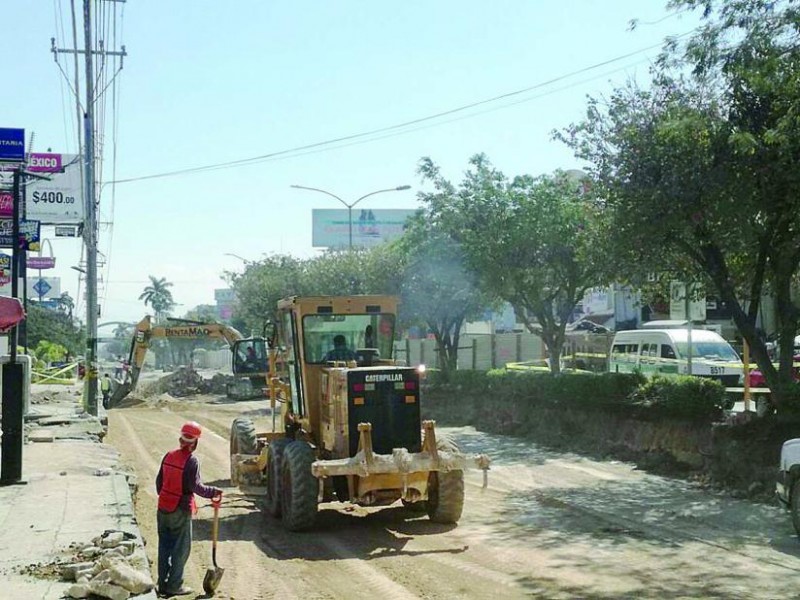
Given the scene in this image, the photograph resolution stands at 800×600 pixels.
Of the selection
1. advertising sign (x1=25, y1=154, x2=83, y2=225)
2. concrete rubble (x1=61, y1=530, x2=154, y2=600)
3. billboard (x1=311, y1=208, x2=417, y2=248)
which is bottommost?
concrete rubble (x1=61, y1=530, x2=154, y2=600)

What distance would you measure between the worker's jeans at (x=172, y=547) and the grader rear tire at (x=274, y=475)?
3.63 metres

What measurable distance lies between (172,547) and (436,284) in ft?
77.4

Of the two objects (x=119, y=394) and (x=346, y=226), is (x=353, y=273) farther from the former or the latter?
(x=346, y=226)

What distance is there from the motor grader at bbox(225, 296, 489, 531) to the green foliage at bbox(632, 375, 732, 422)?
6.73 meters

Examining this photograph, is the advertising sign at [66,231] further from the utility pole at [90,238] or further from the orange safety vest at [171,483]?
the orange safety vest at [171,483]

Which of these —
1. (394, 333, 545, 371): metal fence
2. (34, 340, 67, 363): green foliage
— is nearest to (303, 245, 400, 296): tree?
(394, 333, 545, 371): metal fence

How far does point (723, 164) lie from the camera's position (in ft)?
46.4

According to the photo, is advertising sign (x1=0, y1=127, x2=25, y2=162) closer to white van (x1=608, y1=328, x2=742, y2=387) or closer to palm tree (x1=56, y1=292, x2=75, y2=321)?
white van (x1=608, y1=328, x2=742, y2=387)

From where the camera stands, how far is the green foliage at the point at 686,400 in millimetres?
16922

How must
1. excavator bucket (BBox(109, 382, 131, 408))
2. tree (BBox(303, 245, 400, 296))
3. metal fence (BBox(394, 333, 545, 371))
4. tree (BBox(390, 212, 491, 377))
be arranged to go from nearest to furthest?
tree (BBox(390, 212, 491, 377))
tree (BBox(303, 245, 400, 296))
metal fence (BBox(394, 333, 545, 371))
excavator bucket (BBox(109, 382, 131, 408))

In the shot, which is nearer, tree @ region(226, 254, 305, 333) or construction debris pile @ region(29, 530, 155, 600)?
construction debris pile @ region(29, 530, 155, 600)

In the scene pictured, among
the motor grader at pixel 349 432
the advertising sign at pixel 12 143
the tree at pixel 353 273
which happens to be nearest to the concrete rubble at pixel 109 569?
the motor grader at pixel 349 432

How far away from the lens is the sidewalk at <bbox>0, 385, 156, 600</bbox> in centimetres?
819

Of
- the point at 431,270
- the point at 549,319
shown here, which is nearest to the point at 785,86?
the point at 549,319
